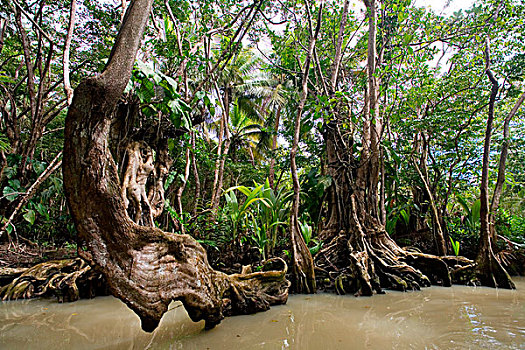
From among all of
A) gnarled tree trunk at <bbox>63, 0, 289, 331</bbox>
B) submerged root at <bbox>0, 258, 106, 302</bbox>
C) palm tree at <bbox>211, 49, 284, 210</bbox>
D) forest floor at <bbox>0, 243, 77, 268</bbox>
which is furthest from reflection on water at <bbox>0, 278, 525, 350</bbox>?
palm tree at <bbox>211, 49, 284, 210</bbox>

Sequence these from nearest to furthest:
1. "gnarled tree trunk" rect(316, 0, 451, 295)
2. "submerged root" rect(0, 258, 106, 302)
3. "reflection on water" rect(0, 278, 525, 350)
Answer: "reflection on water" rect(0, 278, 525, 350), "submerged root" rect(0, 258, 106, 302), "gnarled tree trunk" rect(316, 0, 451, 295)

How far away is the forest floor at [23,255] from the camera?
5.16 metres

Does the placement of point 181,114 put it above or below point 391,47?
below

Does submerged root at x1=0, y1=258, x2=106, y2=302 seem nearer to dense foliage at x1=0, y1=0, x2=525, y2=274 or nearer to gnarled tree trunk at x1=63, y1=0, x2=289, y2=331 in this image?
dense foliage at x1=0, y1=0, x2=525, y2=274

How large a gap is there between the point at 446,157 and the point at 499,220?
217 centimetres

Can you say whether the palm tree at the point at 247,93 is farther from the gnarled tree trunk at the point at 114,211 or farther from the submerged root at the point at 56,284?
the gnarled tree trunk at the point at 114,211

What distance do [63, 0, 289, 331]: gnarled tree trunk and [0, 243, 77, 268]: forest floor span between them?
4.37 m

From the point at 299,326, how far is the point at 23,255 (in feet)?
18.6

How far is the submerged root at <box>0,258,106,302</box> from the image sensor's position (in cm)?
408

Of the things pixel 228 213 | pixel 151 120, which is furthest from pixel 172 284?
pixel 228 213

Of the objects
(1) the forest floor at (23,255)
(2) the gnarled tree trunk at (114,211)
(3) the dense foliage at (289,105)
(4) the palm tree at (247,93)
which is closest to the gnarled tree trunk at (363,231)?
(3) the dense foliage at (289,105)

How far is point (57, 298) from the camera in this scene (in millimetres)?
4125

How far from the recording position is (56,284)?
422 cm

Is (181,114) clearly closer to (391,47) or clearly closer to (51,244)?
(391,47)
